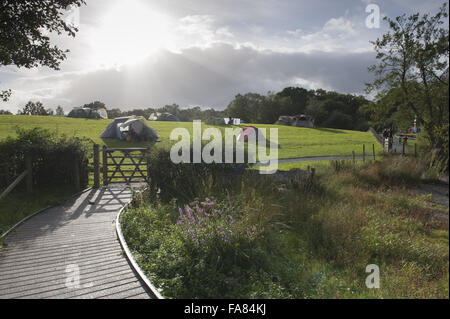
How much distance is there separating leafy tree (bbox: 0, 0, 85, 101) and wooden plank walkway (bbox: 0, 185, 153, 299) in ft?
20.7

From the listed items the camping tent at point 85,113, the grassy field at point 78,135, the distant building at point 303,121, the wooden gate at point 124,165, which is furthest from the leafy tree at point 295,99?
the wooden gate at point 124,165

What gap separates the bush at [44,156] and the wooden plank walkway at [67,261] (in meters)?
3.66

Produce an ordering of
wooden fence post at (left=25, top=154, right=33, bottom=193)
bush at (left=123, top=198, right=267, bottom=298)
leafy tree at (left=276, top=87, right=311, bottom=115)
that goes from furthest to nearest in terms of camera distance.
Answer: leafy tree at (left=276, top=87, right=311, bottom=115), wooden fence post at (left=25, top=154, right=33, bottom=193), bush at (left=123, top=198, right=267, bottom=298)

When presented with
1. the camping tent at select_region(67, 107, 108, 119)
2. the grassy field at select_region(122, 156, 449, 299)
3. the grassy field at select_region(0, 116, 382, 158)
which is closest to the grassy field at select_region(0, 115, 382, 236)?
the grassy field at select_region(0, 116, 382, 158)

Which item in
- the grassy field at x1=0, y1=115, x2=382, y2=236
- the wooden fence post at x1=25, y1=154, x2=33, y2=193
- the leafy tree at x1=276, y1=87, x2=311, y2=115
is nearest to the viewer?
the grassy field at x1=0, y1=115, x2=382, y2=236

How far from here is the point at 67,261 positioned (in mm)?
5617

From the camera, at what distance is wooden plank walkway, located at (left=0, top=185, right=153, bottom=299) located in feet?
15.0

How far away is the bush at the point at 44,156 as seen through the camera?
1108 centimetres

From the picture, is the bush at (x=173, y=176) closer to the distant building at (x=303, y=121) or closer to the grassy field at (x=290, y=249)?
the grassy field at (x=290, y=249)

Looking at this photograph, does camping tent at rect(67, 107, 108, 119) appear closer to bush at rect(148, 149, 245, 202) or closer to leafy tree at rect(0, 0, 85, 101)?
leafy tree at rect(0, 0, 85, 101)

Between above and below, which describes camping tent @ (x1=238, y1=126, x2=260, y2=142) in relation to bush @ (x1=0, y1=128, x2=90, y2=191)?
above

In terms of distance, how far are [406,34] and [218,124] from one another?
36498 mm

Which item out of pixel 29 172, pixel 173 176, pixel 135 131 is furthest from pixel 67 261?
pixel 135 131
